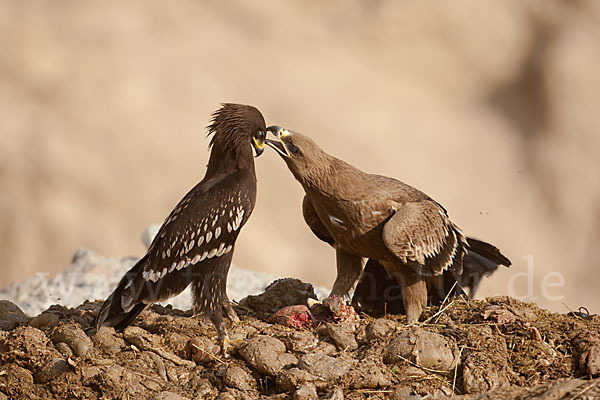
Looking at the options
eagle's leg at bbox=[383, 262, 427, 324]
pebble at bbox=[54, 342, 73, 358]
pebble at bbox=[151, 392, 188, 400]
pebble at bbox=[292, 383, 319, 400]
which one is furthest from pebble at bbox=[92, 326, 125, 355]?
eagle's leg at bbox=[383, 262, 427, 324]

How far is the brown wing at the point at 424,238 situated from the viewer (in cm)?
438

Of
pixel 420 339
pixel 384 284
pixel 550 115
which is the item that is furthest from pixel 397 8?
pixel 420 339

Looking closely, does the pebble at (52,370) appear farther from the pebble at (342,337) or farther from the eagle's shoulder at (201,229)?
the pebble at (342,337)

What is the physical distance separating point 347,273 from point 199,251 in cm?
118

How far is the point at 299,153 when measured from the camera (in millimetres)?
4395

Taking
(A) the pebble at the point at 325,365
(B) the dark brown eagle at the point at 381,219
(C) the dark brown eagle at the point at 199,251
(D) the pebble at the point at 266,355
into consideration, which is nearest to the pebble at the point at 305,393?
(A) the pebble at the point at 325,365

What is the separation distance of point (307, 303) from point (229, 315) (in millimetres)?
608

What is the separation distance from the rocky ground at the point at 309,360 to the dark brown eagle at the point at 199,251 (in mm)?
138

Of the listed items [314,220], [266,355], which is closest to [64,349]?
[266,355]

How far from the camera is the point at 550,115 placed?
9297 millimetres

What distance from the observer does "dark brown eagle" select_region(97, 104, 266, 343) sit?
411 cm

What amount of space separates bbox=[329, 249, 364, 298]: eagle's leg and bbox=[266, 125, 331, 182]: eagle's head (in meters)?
0.74

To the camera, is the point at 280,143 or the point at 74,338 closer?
the point at 74,338

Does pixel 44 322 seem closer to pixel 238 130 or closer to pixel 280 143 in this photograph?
pixel 238 130
